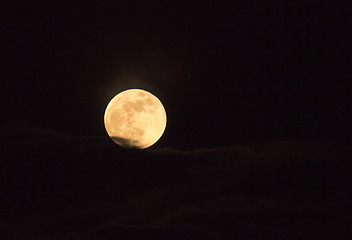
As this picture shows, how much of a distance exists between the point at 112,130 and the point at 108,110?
1.83ft

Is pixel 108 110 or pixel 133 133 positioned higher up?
pixel 108 110

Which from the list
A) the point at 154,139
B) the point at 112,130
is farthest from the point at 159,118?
the point at 112,130

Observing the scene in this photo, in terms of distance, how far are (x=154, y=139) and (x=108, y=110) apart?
1.49 m

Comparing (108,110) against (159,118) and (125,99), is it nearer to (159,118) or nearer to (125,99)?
(125,99)

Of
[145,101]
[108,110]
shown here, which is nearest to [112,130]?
[108,110]

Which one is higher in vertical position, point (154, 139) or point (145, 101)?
point (145, 101)

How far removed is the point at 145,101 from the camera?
10375 millimetres

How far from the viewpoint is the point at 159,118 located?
34.4ft

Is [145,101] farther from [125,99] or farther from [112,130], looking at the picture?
[112,130]

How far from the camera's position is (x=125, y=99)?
10250 millimetres

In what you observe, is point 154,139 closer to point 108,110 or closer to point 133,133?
point 133,133

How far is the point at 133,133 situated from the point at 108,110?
944 mm

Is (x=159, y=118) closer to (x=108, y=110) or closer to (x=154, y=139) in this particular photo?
(x=154, y=139)

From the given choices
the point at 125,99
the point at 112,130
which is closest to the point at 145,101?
the point at 125,99
